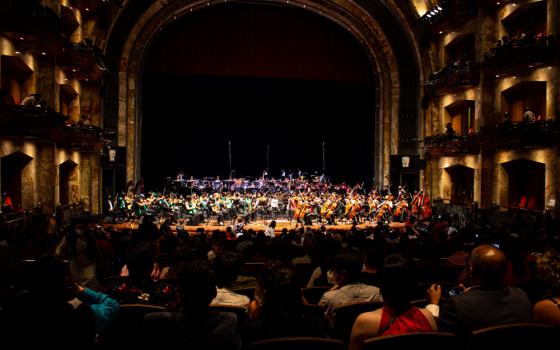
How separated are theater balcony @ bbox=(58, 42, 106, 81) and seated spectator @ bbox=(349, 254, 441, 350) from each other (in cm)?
1619

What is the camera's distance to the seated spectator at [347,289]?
4094mm

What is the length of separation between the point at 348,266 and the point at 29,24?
39.0ft

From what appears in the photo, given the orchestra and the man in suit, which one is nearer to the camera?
the man in suit

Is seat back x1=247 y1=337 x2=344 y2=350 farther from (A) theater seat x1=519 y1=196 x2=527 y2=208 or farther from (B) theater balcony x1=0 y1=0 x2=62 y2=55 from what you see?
(A) theater seat x1=519 y1=196 x2=527 y2=208

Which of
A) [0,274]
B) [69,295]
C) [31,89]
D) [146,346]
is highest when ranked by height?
[31,89]

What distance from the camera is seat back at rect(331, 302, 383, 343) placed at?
12.3 feet

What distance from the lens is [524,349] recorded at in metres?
2.78

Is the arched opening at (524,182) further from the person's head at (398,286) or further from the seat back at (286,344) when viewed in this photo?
the seat back at (286,344)

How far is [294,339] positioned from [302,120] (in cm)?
2625

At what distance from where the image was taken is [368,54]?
2619cm

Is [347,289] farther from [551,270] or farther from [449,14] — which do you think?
[449,14]

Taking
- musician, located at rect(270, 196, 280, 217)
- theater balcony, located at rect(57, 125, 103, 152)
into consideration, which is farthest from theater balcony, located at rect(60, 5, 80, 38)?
musician, located at rect(270, 196, 280, 217)

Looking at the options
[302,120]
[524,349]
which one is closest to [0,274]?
[524,349]

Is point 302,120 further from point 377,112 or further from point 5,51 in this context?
point 5,51
